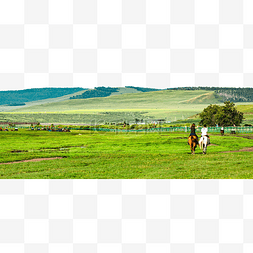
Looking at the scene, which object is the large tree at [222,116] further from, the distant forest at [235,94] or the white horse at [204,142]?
the distant forest at [235,94]

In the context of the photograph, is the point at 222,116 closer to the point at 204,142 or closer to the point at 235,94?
the point at 204,142

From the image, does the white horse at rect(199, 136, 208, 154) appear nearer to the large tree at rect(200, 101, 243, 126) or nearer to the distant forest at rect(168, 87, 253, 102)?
the large tree at rect(200, 101, 243, 126)

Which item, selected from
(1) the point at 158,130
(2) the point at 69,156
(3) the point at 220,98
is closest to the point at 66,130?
(1) the point at 158,130

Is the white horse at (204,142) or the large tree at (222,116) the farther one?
→ the large tree at (222,116)

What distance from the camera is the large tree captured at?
55.8 m

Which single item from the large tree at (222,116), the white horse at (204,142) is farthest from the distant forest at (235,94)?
the white horse at (204,142)

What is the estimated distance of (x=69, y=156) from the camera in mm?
28109

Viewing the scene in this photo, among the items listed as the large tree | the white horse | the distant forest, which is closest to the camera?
the white horse

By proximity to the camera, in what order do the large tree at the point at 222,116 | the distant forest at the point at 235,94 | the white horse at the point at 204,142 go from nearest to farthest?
the white horse at the point at 204,142 < the large tree at the point at 222,116 < the distant forest at the point at 235,94

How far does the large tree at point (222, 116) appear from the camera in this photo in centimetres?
5575

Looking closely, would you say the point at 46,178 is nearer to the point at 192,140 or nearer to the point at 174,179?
the point at 174,179

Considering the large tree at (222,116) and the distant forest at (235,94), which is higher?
the distant forest at (235,94)

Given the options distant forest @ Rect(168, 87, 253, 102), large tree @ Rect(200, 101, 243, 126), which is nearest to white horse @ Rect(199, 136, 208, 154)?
large tree @ Rect(200, 101, 243, 126)

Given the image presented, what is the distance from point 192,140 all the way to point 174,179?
10134 mm
